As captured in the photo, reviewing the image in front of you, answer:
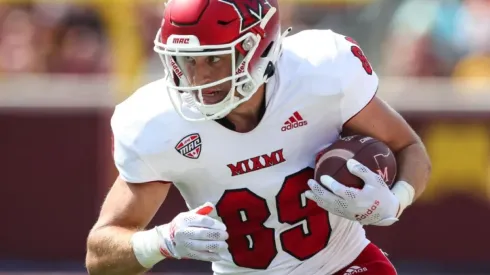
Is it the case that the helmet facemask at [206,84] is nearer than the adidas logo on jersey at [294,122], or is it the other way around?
the helmet facemask at [206,84]

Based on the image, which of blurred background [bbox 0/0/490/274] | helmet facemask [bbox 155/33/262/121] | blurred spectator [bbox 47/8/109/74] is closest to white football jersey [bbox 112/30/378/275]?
helmet facemask [bbox 155/33/262/121]

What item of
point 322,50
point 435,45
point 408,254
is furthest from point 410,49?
point 322,50

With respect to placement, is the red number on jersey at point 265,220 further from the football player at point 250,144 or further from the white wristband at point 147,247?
the white wristband at point 147,247

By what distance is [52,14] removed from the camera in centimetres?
772

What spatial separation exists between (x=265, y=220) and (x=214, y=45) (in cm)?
57

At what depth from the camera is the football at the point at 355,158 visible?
10.4ft

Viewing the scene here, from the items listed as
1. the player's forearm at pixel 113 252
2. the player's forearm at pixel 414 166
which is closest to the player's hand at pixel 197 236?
the player's forearm at pixel 113 252

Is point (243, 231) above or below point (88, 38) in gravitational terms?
above

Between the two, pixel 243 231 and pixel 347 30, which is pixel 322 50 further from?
pixel 347 30

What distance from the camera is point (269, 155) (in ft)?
10.8

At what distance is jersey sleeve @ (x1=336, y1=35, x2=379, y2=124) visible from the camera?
3.32m

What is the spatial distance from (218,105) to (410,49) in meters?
4.31

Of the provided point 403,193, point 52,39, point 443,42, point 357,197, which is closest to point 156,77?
point 52,39

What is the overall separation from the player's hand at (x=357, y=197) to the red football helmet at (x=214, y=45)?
1.12 feet
